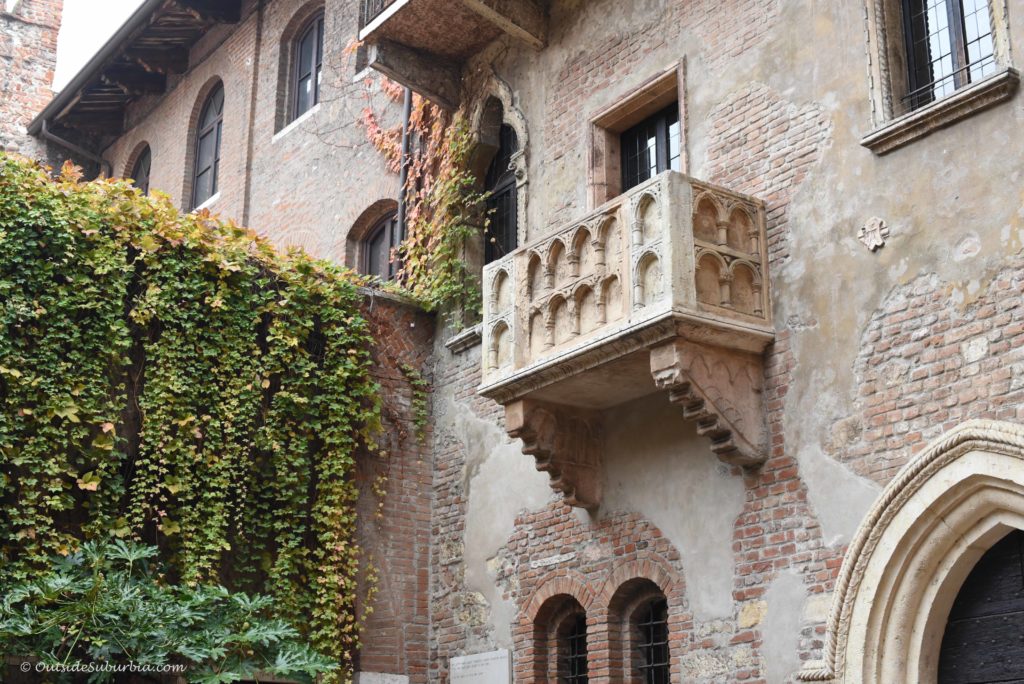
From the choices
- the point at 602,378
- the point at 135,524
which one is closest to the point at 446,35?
the point at 602,378

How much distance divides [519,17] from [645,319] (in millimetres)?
4229

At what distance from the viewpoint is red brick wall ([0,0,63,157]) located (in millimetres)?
22750

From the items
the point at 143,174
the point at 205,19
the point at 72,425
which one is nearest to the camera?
the point at 72,425

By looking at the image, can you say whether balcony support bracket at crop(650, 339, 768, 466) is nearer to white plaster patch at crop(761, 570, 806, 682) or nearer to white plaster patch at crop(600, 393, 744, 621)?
white plaster patch at crop(600, 393, 744, 621)

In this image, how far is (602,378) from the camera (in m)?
9.48

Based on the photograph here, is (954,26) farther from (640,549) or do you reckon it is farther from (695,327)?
(640,549)

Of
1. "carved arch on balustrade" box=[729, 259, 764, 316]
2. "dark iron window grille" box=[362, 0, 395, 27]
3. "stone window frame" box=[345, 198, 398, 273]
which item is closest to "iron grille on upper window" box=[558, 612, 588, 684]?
"carved arch on balustrade" box=[729, 259, 764, 316]

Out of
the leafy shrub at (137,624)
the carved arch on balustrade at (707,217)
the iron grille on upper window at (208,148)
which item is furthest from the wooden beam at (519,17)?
the iron grille on upper window at (208,148)

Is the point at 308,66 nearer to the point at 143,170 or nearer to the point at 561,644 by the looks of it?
the point at 143,170

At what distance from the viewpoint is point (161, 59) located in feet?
63.0

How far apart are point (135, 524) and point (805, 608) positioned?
204 inches

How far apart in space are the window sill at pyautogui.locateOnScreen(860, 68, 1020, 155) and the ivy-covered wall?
525cm

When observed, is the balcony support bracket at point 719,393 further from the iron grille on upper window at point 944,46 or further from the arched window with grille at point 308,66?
the arched window with grille at point 308,66

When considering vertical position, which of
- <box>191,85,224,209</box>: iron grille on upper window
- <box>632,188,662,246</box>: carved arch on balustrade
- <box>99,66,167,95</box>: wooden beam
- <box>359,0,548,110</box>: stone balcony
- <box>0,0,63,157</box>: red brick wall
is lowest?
<box>632,188,662,246</box>: carved arch on balustrade
